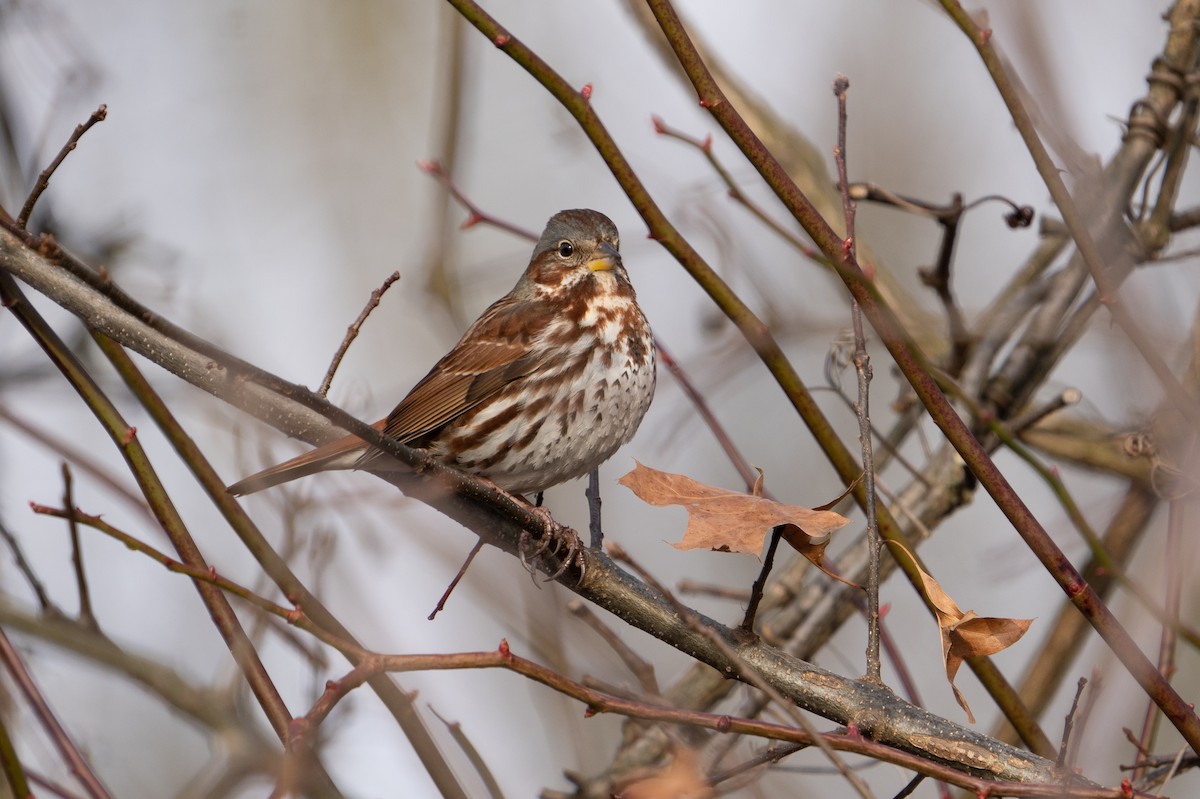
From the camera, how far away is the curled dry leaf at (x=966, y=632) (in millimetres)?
2418

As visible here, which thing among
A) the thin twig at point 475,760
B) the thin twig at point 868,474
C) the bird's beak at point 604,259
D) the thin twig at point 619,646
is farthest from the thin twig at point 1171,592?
the bird's beak at point 604,259

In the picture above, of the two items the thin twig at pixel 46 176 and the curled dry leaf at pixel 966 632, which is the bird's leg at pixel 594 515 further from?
the thin twig at pixel 46 176

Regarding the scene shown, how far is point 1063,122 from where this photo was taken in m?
3.28

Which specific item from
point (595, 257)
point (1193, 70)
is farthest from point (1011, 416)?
point (595, 257)

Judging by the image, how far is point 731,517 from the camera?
2402 mm

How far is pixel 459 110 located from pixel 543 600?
2005 mm

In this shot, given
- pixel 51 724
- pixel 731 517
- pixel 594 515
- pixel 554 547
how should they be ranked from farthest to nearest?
pixel 594 515 → pixel 554 547 → pixel 51 724 → pixel 731 517

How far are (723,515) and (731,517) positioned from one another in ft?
0.06

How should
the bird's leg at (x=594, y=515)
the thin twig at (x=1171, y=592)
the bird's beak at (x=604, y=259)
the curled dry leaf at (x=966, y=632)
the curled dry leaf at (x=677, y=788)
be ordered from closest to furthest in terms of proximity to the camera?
1. the curled dry leaf at (x=677, y=788)
2. the curled dry leaf at (x=966, y=632)
3. the thin twig at (x=1171, y=592)
4. the bird's leg at (x=594, y=515)
5. the bird's beak at (x=604, y=259)

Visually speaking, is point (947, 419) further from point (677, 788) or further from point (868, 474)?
point (677, 788)

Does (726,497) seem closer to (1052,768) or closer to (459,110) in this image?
(1052,768)

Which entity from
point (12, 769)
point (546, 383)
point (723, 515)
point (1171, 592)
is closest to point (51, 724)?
point (12, 769)

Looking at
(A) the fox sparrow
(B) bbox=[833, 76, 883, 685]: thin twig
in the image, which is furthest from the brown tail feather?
(B) bbox=[833, 76, 883, 685]: thin twig

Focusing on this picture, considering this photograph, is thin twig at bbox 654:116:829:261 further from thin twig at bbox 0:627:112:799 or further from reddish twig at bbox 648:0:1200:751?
thin twig at bbox 0:627:112:799
